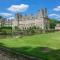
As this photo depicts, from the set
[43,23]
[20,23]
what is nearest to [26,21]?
[20,23]

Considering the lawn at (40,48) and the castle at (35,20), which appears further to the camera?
the castle at (35,20)

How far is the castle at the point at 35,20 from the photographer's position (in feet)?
307

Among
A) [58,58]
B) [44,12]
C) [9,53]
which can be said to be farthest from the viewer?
[44,12]

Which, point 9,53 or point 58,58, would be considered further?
point 9,53

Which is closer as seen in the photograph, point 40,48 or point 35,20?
point 40,48

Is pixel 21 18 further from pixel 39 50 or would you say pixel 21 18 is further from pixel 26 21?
pixel 39 50

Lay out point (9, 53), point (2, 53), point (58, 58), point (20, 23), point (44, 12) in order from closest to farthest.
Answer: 1. point (58, 58)
2. point (9, 53)
3. point (2, 53)
4. point (44, 12)
5. point (20, 23)

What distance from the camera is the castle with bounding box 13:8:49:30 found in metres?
93.6

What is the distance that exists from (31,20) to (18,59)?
93.6m

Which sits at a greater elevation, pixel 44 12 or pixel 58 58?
pixel 44 12

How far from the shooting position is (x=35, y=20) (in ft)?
312

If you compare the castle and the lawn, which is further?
the castle

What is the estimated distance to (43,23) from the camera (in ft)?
310

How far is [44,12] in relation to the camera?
93.9 meters
